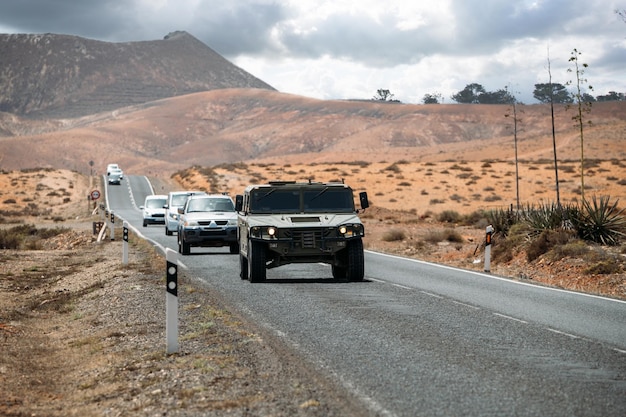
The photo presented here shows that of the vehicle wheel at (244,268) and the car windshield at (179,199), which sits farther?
the car windshield at (179,199)

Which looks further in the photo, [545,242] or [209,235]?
[209,235]

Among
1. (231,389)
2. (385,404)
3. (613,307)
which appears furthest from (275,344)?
(613,307)

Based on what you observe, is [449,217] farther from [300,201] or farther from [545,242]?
[300,201]

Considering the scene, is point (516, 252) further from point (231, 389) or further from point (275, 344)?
point (231, 389)

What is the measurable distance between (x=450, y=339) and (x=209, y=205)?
17125 mm

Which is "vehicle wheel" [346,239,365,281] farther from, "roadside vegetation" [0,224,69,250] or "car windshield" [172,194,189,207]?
"roadside vegetation" [0,224,69,250]

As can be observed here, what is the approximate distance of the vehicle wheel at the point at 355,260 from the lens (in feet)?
56.9

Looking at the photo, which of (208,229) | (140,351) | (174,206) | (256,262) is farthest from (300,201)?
(174,206)

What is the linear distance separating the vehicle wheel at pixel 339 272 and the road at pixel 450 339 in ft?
0.99

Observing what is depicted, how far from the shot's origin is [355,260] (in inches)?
691

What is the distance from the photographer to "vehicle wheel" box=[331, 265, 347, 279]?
1861cm

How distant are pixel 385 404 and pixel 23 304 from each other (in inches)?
458

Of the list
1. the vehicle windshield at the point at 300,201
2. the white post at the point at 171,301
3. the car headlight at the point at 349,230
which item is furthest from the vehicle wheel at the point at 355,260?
the white post at the point at 171,301

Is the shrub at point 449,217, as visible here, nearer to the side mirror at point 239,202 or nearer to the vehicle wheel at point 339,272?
the vehicle wheel at point 339,272
